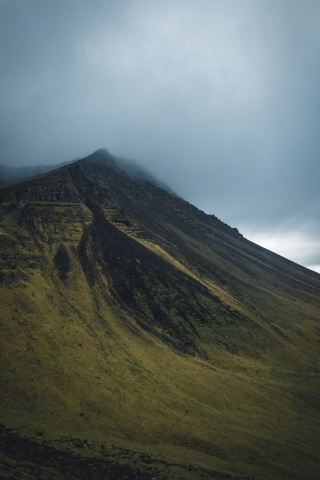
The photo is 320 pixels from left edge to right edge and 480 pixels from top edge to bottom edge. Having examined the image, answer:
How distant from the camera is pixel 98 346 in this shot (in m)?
51.8

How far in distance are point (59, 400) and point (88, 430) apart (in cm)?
706

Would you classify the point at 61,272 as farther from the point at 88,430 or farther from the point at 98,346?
the point at 88,430

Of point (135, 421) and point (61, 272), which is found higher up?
point (61, 272)

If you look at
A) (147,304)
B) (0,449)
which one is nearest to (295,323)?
(147,304)

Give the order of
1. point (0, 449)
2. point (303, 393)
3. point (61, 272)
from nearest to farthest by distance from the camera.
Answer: point (0, 449), point (303, 393), point (61, 272)

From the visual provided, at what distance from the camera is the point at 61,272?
71312mm

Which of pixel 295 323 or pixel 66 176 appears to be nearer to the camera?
pixel 295 323

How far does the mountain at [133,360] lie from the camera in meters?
29.4

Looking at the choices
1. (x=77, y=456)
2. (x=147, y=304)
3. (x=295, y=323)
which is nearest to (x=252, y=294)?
(x=295, y=323)

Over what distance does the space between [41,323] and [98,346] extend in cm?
1284

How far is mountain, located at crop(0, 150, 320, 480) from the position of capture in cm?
2936

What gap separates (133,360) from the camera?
51344 mm

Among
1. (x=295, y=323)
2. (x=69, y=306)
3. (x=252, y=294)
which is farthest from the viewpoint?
(x=252, y=294)

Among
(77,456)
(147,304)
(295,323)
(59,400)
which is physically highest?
(295,323)
